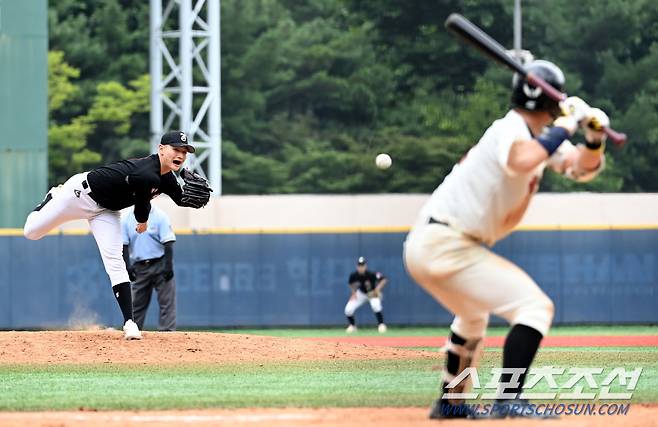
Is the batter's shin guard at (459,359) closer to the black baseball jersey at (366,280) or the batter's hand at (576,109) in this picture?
the batter's hand at (576,109)

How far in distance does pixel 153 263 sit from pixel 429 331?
8.60 meters

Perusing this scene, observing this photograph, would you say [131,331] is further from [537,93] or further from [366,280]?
[366,280]

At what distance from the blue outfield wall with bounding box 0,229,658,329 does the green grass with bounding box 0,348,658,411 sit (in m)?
10.7

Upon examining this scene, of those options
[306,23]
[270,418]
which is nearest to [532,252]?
[270,418]

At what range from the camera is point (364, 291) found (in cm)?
2153

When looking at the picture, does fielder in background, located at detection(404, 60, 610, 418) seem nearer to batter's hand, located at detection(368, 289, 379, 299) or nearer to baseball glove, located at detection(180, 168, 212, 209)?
baseball glove, located at detection(180, 168, 212, 209)

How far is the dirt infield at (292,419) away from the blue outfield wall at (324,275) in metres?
14.6

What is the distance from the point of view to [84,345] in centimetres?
1105

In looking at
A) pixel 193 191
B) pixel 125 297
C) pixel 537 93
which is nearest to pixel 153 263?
pixel 193 191

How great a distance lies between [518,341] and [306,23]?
142 ft

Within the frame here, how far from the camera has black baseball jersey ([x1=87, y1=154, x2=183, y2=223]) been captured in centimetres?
1069

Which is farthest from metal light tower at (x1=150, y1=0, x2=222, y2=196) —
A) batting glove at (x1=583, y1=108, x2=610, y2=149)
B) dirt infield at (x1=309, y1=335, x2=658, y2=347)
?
batting glove at (x1=583, y1=108, x2=610, y2=149)

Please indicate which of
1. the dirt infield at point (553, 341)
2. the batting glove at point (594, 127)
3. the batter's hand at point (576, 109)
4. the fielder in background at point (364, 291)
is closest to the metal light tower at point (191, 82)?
the fielder in background at point (364, 291)

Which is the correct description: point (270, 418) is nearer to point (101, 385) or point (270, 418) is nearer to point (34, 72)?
point (101, 385)
